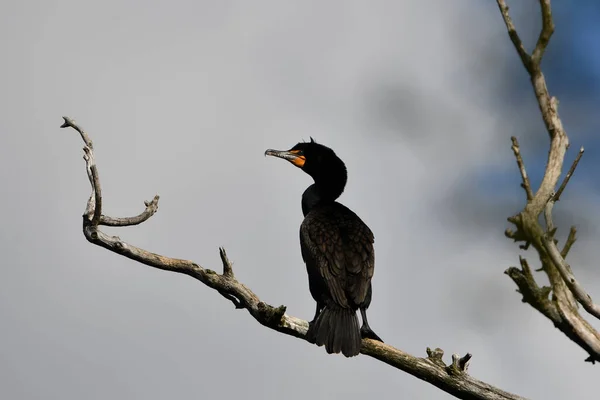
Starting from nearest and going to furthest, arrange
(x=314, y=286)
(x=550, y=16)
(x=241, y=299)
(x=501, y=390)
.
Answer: (x=550, y=16)
(x=501, y=390)
(x=241, y=299)
(x=314, y=286)

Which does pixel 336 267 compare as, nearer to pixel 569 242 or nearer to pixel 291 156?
pixel 291 156

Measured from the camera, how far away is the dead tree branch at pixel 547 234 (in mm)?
4523

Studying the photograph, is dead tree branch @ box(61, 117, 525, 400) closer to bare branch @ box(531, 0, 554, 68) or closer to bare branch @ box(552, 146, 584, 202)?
bare branch @ box(552, 146, 584, 202)

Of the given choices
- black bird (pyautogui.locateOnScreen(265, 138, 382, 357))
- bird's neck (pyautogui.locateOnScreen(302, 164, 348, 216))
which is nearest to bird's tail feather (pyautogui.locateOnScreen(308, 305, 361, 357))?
black bird (pyautogui.locateOnScreen(265, 138, 382, 357))

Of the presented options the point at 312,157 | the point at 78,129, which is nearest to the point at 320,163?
the point at 312,157

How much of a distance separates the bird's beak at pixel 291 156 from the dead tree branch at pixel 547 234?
5.02 metres

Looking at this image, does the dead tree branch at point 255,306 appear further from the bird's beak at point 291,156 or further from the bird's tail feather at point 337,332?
the bird's beak at point 291,156

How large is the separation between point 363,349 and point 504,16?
338 cm

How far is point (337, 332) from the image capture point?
712cm

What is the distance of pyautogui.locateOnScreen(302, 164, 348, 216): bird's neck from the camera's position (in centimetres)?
923

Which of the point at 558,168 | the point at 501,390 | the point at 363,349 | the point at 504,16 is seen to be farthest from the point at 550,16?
the point at 363,349

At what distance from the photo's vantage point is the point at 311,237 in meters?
8.18

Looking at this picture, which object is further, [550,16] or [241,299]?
[241,299]

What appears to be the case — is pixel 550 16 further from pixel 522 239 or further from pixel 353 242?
pixel 353 242
